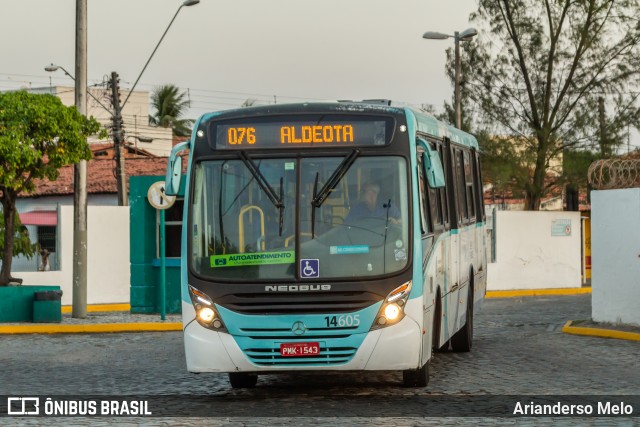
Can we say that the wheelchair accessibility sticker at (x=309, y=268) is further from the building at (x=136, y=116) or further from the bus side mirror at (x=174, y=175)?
the building at (x=136, y=116)

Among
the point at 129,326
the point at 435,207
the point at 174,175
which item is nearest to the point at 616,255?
the point at 435,207

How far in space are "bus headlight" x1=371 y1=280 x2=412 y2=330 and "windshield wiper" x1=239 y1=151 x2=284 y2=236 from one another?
119 cm

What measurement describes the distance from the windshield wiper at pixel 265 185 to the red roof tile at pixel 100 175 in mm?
37522

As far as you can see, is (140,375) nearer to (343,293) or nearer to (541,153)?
(343,293)

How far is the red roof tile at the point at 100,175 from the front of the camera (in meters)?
52.4

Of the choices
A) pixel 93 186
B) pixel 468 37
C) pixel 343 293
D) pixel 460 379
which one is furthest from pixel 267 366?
pixel 93 186

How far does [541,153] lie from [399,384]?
25.5 metres

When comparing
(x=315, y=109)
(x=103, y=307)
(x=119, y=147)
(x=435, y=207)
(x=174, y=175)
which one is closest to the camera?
(x=174, y=175)

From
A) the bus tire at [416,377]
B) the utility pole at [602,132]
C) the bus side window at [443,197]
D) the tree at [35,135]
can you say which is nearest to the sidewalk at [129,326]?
the tree at [35,135]

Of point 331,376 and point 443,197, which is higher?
point 443,197

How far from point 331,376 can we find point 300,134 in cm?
320

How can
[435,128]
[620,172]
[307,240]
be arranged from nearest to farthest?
[307,240] → [435,128] → [620,172]

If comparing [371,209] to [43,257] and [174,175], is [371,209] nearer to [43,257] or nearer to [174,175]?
[174,175]

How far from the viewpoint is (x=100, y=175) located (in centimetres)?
5728
